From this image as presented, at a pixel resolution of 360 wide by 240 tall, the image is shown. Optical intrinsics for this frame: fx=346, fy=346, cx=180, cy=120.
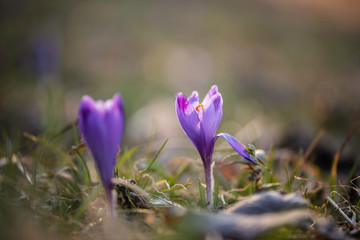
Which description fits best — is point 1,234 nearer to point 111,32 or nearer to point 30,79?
point 30,79

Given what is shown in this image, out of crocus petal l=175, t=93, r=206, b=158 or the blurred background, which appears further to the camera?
the blurred background

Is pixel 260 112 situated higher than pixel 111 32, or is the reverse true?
pixel 111 32

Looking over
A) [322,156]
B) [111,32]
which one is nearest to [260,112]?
[322,156]

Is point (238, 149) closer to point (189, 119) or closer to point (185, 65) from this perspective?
point (189, 119)

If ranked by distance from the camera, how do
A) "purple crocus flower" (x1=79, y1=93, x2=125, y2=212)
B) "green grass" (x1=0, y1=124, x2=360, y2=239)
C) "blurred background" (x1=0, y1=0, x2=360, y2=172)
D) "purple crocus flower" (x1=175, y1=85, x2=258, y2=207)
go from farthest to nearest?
"blurred background" (x1=0, y1=0, x2=360, y2=172)
"purple crocus flower" (x1=175, y1=85, x2=258, y2=207)
"green grass" (x1=0, y1=124, x2=360, y2=239)
"purple crocus flower" (x1=79, y1=93, x2=125, y2=212)

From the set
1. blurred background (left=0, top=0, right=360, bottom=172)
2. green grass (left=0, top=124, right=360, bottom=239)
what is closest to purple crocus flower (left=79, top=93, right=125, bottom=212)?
green grass (left=0, top=124, right=360, bottom=239)

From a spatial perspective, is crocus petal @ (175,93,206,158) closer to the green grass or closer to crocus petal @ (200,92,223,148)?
crocus petal @ (200,92,223,148)

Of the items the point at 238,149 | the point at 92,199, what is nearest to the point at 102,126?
the point at 92,199
